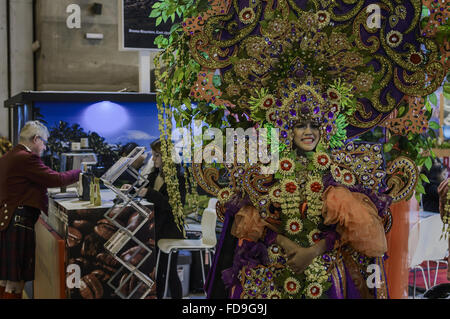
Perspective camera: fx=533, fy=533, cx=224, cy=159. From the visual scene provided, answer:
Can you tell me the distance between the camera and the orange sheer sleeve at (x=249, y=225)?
2006 millimetres

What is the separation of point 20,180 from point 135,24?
1.68 m

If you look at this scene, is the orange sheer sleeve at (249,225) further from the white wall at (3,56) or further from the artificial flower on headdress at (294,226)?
the white wall at (3,56)

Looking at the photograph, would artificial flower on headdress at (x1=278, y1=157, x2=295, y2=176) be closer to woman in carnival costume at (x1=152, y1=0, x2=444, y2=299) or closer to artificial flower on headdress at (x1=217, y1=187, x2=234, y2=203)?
woman in carnival costume at (x1=152, y1=0, x2=444, y2=299)

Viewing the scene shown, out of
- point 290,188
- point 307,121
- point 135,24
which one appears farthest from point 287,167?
point 135,24

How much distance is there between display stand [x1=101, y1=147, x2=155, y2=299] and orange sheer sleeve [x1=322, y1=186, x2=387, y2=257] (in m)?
2.04

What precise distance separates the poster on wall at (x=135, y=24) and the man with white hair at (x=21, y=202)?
1.20 meters

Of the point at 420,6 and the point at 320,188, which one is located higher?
the point at 420,6

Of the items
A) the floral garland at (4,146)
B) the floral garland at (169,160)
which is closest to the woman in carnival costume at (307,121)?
the floral garland at (169,160)

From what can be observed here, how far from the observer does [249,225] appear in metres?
2.01

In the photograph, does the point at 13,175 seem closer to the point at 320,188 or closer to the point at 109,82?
the point at 109,82

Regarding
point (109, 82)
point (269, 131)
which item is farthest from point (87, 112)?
point (269, 131)

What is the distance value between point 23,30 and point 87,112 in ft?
3.24

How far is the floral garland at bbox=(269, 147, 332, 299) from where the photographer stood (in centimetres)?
199

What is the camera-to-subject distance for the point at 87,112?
15.6 ft
